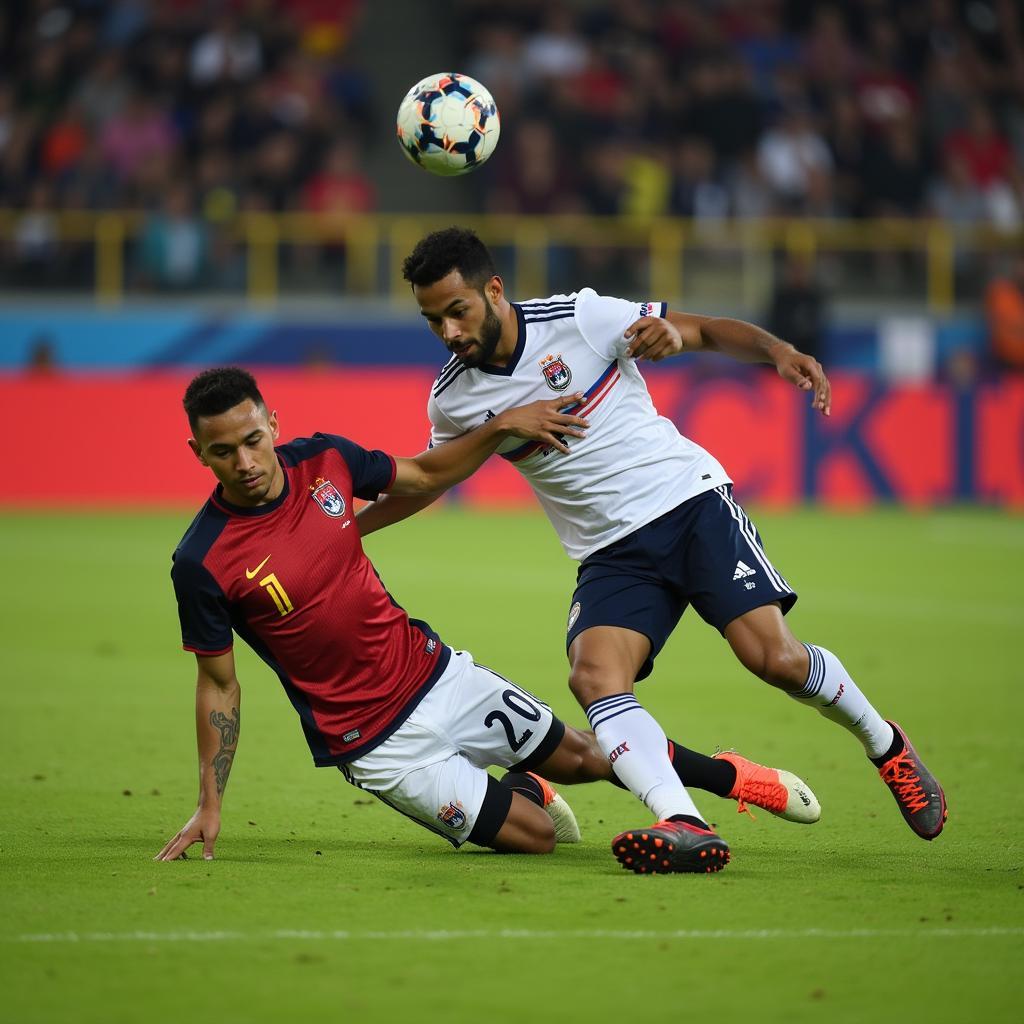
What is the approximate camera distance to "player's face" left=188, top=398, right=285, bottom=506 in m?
5.39

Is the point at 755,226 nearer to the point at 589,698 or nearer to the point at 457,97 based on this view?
the point at 457,97

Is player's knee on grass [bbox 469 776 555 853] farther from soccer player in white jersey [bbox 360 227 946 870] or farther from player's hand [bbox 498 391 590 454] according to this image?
player's hand [bbox 498 391 590 454]

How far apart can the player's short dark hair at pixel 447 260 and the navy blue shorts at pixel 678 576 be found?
1029 mm

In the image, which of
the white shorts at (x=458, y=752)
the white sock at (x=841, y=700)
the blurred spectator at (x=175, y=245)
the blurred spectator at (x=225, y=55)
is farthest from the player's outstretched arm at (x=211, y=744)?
the blurred spectator at (x=225, y=55)

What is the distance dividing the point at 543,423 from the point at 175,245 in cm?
1720

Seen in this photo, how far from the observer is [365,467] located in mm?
5883

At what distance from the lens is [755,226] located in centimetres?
2320

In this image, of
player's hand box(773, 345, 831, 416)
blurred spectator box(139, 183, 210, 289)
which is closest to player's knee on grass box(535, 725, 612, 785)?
player's hand box(773, 345, 831, 416)

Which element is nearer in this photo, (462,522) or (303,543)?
(303,543)

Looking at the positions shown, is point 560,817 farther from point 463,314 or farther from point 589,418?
point 463,314

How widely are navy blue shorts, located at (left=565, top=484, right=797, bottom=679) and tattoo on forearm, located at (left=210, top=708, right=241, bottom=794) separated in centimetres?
117

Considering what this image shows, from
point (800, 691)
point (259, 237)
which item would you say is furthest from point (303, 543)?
point (259, 237)

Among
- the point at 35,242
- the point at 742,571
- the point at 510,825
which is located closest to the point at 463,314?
the point at 742,571

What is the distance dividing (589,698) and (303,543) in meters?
1.05
